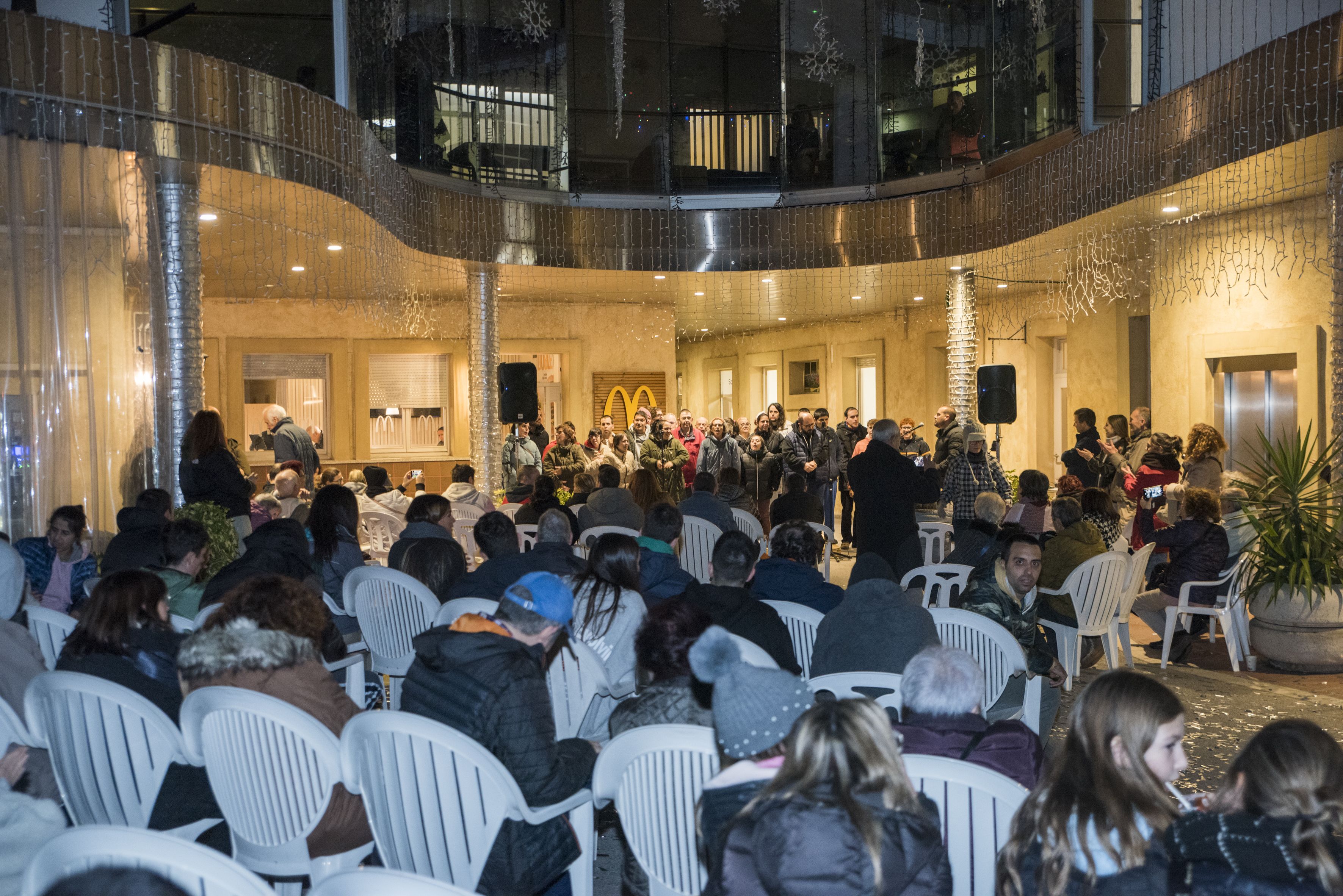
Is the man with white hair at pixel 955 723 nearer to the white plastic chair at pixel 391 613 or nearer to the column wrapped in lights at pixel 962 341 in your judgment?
the white plastic chair at pixel 391 613

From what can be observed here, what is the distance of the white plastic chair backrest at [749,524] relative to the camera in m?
8.22

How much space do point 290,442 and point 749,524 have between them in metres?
5.29

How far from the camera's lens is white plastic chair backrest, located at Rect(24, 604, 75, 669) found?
159 inches

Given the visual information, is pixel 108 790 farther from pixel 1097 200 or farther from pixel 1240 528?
pixel 1097 200

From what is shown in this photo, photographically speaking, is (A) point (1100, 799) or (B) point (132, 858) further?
(A) point (1100, 799)

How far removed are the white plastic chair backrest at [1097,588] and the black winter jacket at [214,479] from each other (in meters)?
4.74

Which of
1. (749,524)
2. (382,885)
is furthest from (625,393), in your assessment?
(382,885)

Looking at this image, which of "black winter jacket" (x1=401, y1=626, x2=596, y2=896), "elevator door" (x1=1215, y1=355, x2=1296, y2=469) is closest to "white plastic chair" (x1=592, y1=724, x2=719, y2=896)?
"black winter jacket" (x1=401, y1=626, x2=596, y2=896)

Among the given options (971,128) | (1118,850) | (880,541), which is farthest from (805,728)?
A: (971,128)

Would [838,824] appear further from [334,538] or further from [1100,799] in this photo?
[334,538]

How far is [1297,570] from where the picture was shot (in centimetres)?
611

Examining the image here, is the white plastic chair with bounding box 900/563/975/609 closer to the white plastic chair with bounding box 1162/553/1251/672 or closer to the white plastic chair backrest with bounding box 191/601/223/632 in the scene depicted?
the white plastic chair with bounding box 1162/553/1251/672

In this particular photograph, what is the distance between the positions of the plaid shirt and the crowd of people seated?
211cm

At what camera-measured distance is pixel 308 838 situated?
112 inches
